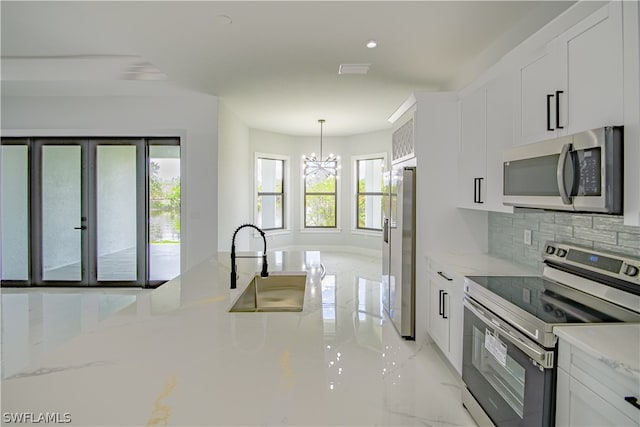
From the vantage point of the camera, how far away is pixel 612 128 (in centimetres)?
148

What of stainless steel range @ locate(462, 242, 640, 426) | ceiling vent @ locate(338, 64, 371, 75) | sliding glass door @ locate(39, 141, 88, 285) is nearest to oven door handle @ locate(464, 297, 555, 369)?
stainless steel range @ locate(462, 242, 640, 426)

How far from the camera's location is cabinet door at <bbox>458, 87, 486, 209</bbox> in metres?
2.80

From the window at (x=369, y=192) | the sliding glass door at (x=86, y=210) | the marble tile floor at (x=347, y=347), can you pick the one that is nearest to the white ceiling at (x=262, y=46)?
the sliding glass door at (x=86, y=210)

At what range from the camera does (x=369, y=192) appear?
8.07 m

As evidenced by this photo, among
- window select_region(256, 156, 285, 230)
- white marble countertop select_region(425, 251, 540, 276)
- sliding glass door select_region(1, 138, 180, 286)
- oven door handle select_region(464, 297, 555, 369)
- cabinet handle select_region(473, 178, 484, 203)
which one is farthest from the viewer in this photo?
window select_region(256, 156, 285, 230)

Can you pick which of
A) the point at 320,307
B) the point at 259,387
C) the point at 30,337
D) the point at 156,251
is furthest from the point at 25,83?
the point at 259,387

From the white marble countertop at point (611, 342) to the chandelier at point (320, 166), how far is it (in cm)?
627

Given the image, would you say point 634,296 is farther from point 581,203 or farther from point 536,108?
point 536,108

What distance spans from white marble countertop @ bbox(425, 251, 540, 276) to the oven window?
56cm

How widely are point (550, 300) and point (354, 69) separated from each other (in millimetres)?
3087

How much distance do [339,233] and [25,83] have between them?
6.24 meters

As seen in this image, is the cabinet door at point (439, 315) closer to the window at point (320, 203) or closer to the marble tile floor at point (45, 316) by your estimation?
the marble tile floor at point (45, 316)

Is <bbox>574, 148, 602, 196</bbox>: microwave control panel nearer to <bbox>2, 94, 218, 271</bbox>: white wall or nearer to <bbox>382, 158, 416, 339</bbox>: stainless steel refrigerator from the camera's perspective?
<bbox>382, 158, 416, 339</bbox>: stainless steel refrigerator

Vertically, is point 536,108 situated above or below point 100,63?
below
